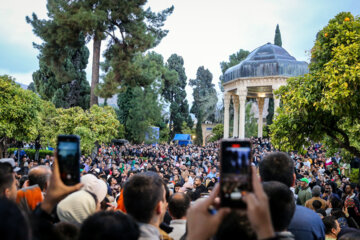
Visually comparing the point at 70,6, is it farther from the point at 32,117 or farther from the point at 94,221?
the point at 94,221

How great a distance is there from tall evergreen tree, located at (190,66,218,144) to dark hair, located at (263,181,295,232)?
167ft

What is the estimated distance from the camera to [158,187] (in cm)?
224

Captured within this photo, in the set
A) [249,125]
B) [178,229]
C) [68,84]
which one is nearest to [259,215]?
[178,229]

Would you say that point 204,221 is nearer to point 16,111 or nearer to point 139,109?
point 16,111

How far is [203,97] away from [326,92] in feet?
170

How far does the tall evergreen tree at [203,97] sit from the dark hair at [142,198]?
5079cm

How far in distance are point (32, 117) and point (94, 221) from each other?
17210mm

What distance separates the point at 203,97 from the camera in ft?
191

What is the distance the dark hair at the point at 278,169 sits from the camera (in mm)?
2805

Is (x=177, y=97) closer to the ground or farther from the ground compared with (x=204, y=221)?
farther from the ground

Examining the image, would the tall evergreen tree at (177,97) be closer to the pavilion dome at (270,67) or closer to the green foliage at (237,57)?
the green foliage at (237,57)

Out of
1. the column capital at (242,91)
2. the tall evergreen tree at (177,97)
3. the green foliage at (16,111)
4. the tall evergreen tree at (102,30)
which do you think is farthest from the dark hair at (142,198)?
the tall evergreen tree at (177,97)

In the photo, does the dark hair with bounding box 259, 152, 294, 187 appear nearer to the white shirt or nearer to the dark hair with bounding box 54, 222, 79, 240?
the white shirt

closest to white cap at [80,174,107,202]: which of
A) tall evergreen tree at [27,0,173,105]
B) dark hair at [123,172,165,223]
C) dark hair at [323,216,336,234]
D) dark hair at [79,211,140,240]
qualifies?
dark hair at [123,172,165,223]
